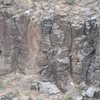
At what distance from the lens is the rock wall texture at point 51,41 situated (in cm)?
1716

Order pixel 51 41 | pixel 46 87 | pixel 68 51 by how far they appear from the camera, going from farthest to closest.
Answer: pixel 51 41 → pixel 68 51 → pixel 46 87

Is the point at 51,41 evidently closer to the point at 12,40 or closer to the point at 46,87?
the point at 12,40

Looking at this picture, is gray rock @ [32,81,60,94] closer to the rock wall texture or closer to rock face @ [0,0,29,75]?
the rock wall texture

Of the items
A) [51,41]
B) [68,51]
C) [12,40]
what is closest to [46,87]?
[68,51]

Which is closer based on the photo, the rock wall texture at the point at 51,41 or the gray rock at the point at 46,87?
the gray rock at the point at 46,87

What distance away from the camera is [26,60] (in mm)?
17938

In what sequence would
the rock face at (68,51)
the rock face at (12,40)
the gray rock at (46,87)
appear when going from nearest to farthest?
the gray rock at (46,87), the rock face at (68,51), the rock face at (12,40)

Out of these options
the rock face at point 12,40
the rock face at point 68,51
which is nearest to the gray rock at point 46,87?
the rock face at point 68,51

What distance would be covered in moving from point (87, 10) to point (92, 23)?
2.56ft

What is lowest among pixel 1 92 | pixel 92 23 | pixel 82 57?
pixel 1 92

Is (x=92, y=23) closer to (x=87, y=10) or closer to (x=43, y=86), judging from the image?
(x=87, y=10)

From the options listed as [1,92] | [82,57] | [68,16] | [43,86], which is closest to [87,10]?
[68,16]

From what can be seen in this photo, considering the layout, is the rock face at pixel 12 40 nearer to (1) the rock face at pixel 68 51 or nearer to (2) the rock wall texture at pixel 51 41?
(2) the rock wall texture at pixel 51 41

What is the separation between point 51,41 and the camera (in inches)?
690
